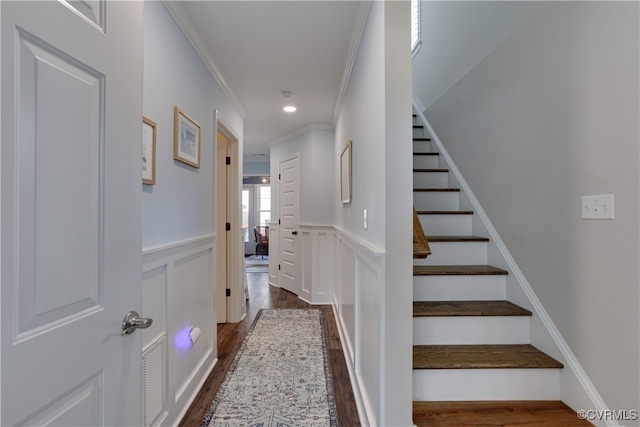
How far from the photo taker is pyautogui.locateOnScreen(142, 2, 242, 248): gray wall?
152 centimetres

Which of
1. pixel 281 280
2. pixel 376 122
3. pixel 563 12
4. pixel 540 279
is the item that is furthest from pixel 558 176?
pixel 281 280

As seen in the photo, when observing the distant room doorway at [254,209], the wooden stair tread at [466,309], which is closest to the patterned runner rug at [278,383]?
the wooden stair tread at [466,309]

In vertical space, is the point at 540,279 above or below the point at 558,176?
below

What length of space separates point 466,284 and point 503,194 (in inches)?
27.1

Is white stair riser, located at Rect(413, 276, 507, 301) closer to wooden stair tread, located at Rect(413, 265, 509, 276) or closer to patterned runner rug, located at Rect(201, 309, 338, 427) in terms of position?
wooden stair tread, located at Rect(413, 265, 509, 276)

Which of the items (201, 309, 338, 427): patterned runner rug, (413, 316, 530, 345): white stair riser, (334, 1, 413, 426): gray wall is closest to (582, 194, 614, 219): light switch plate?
(413, 316, 530, 345): white stair riser

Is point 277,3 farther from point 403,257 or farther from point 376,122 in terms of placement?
point 403,257

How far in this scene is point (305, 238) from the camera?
14.4 feet

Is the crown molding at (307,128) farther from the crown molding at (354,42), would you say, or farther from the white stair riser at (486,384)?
the white stair riser at (486,384)

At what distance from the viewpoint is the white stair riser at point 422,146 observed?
345 centimetres

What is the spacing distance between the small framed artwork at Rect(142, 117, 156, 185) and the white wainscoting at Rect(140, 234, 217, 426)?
335mm

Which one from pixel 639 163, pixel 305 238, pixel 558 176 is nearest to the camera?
pixel 639 163

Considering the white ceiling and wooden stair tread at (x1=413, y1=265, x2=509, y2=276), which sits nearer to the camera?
the white ceiling

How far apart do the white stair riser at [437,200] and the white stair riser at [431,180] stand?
0.24 meters
